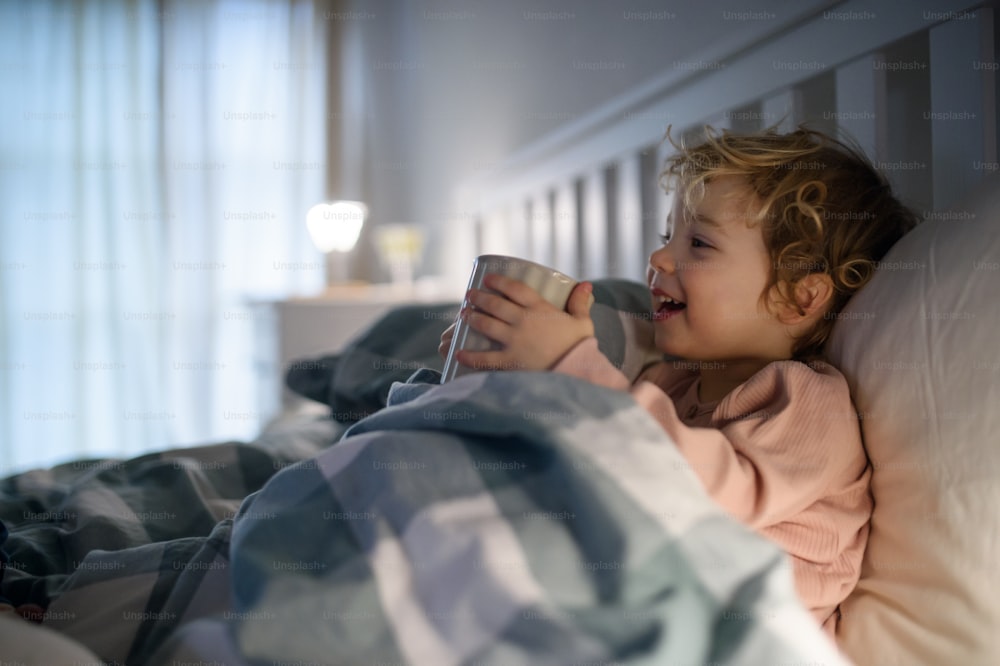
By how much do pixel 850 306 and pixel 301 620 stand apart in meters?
0.56

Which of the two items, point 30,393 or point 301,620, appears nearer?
point 301,620

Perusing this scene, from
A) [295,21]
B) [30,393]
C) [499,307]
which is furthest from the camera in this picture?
[295,21]

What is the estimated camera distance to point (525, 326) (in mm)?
665

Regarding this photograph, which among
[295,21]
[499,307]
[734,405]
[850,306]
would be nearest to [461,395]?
[499,307]

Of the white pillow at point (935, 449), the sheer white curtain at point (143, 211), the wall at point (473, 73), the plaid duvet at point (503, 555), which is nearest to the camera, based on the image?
the plaid duvet at point (503, 555)

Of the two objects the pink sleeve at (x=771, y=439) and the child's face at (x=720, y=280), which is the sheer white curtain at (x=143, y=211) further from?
the pink sleeve at (x=771, y=439)

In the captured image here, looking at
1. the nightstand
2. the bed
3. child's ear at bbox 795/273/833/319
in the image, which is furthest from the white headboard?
the nightstand

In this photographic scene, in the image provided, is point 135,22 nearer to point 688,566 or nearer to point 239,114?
point 239,114

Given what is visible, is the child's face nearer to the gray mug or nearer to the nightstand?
the gray mug

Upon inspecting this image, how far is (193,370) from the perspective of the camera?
3.42 metres

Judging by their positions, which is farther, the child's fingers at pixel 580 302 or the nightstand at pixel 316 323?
the nightstand at pixel 316 323

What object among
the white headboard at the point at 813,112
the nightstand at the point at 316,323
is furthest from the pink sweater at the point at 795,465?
the nightstand at the point at 316,323

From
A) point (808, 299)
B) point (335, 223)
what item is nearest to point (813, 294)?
point (808, 299)

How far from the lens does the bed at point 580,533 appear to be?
500mm
